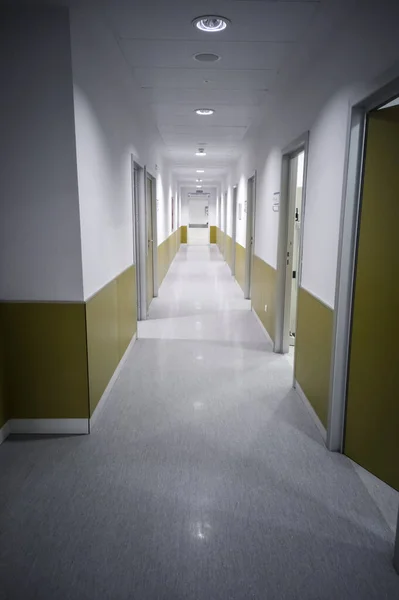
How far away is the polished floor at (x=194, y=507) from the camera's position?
6.09ft

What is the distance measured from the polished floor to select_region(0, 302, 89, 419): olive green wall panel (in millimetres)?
241

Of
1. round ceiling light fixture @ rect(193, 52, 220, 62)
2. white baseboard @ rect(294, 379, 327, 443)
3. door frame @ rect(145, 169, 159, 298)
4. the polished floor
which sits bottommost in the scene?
the polished floor

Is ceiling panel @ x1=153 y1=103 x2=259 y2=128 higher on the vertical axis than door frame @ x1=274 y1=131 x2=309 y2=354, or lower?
higher

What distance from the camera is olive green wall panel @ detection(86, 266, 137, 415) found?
3.17m

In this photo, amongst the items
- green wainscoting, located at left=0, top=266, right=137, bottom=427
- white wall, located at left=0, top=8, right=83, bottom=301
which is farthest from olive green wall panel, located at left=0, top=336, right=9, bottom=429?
white wall, located at left=0, top=8, right=83, bottom=301

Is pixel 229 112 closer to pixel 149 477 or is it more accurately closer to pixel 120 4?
pixel 120 4

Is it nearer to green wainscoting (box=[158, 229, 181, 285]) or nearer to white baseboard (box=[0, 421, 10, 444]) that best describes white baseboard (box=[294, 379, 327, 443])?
white baseboard (box=[0, 421, 10, 444])

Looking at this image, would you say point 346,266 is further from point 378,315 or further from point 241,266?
point 241,266

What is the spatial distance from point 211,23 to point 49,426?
3040 mm

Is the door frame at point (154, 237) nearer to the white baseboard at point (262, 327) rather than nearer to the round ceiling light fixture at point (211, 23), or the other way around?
the white baseboard at point (262, 327)

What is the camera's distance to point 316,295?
333 cm

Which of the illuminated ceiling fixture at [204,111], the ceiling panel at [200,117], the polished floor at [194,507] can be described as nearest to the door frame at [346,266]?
the polished floor at [194,507]

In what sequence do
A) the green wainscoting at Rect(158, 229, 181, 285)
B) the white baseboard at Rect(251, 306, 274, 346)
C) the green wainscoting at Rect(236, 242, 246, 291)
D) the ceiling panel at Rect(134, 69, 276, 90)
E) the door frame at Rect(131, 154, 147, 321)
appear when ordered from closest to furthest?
the ceiling panel at Rect(134, 69, 276, 90), the white baseboard at Rect(251, 306, 274, 346), the door frame at Rect(131, 154, 147, 321), the green wainscoting at Rect(236, 242, 246, 291), the green wainscoting at Rect(158, 229, 181, 285)

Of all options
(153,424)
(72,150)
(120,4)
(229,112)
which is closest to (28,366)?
(153,424)
